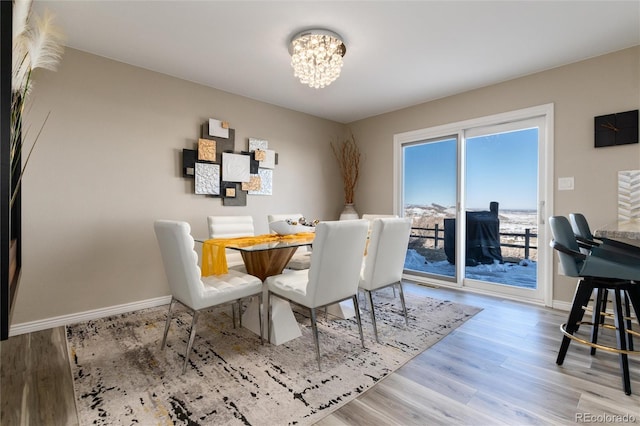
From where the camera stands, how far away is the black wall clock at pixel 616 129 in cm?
266

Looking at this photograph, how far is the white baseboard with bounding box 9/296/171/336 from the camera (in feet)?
8.18

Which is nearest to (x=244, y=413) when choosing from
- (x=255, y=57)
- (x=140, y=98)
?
(x=255, y=57)

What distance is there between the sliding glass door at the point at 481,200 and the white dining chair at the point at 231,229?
7.84 ft

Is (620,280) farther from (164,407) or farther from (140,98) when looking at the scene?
(140,98)

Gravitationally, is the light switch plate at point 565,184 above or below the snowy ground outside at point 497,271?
above

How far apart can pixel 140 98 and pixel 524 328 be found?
14.2 feet

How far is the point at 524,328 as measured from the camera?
2594mm

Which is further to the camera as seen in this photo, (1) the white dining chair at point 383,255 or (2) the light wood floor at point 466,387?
(1) the white dining chair at point 383,255

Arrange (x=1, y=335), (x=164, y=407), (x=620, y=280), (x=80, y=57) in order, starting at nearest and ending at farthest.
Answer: (x=1, y=335), (x=164, y=407), (x=620, y=280), (x=80, y=57)

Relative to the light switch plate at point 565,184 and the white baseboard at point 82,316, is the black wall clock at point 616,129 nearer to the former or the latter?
the light switch plate at point 565,184

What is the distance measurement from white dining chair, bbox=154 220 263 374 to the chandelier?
164cm

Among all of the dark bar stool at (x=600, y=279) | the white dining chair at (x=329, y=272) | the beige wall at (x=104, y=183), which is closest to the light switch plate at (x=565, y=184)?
the dark bar stool at (x=600, y=279)

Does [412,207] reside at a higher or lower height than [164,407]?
higher

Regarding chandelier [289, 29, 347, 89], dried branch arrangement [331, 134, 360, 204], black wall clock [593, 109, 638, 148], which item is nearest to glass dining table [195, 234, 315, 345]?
chandelier [289, 29, 347, 89]
